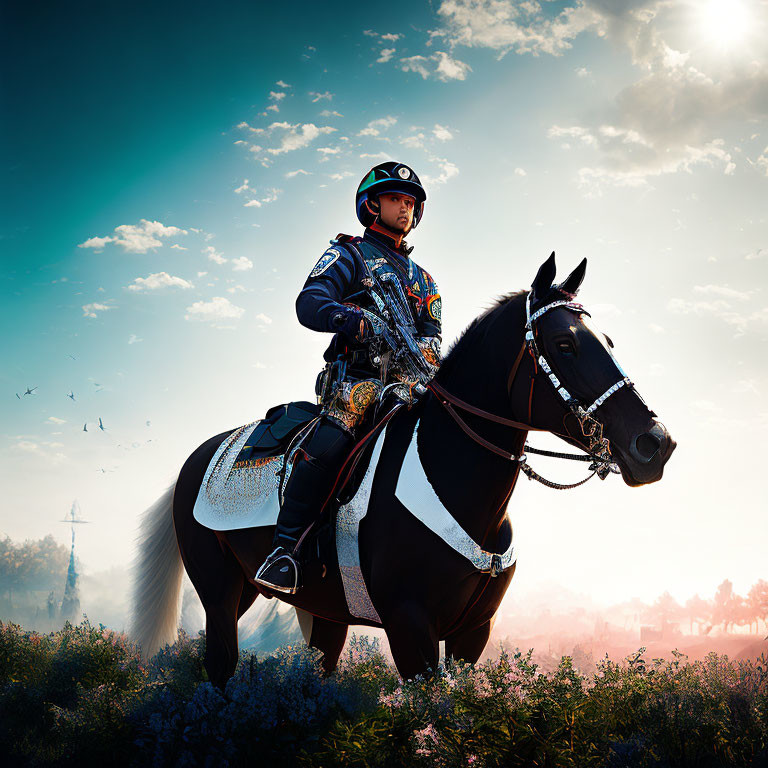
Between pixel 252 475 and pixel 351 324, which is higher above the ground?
pixel 351 324

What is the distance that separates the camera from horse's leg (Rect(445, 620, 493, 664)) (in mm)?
4379

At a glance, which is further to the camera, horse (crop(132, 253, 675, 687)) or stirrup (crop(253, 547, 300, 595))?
stirrup (crop(253, 547, 300, 595))

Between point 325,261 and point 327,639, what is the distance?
3.75m

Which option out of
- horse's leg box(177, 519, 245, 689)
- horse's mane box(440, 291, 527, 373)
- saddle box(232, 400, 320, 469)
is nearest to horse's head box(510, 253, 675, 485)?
horse's mane box(440, 291, 527, 373)

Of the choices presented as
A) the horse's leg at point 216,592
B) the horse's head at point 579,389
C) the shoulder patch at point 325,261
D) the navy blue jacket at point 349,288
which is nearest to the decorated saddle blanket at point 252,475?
the horse's leg at point 216,592

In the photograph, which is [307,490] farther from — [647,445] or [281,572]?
[647,445]

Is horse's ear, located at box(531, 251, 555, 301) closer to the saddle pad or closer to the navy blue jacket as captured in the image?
the navy blue jacket

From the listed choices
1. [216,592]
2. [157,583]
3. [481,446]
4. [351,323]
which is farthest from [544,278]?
[157,583]

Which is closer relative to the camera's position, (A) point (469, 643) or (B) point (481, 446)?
(B) point (481, 446)

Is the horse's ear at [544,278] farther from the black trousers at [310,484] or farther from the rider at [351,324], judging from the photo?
the black trousers at [310,484]

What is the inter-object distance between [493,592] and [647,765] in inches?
62.4

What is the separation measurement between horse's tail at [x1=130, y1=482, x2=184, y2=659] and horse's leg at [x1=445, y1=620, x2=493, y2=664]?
12.3 ft

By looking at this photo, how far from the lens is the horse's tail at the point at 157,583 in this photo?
22.2 feet

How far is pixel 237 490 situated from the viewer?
5434 mm
